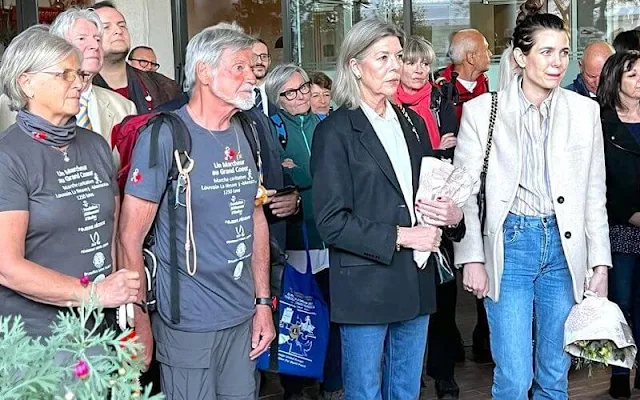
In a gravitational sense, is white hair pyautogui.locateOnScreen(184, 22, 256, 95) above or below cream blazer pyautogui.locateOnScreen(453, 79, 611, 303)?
above

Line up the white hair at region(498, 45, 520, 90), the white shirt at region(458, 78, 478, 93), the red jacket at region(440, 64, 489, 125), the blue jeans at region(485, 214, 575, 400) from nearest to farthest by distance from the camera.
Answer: the blue jeans at region(485, 214, 575, 400)
the white hair at region(498, 45, 520, 90)
the red jacket at region(440, 64, 489, 125)
the white shirt at region(458, 78, 478, 93)

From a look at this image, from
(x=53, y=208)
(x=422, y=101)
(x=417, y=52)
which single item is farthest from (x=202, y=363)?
(x=417, y=52)

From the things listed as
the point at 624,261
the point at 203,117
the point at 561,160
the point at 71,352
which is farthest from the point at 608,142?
the point at 71,352

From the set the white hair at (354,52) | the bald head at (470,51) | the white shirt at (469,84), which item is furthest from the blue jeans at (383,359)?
the bald head at (470,51)

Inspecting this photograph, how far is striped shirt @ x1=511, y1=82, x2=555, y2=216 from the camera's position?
3775 mm

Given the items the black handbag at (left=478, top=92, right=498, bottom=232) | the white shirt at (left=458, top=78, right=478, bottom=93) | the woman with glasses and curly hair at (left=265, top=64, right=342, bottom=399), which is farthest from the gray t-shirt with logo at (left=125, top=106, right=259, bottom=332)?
the white shirt at (left=458, top=78, right=478, bottom=93)

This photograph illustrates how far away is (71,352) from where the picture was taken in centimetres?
176

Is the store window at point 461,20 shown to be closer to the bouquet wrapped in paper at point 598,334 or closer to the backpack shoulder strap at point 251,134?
the bouquet wrapped in paper at point 598,334

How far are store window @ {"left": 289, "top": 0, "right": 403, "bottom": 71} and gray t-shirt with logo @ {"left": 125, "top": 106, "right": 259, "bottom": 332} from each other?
514 centimetres

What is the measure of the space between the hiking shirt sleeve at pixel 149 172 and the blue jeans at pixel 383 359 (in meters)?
1.05

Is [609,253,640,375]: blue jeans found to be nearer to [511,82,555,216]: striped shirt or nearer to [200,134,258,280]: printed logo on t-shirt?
[511,82,555,216]: striped shirt

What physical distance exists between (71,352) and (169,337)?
1472mm

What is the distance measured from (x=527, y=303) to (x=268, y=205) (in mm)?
1276

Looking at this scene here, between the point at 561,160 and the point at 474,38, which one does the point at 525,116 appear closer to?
the point at 561,160
